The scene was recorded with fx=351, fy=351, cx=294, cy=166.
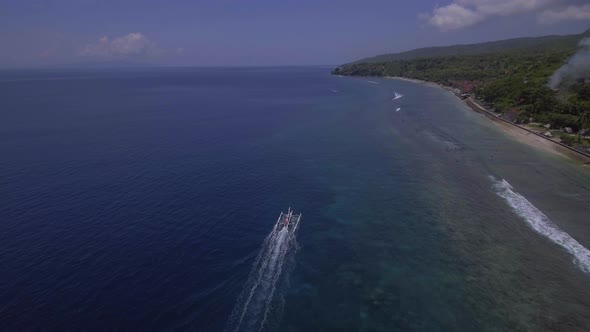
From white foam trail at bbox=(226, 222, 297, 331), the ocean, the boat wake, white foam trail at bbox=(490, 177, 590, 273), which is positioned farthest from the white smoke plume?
white foam trail at bbox=(226, 222, 297, 331)

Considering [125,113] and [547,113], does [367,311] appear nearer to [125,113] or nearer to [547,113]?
[547,113]

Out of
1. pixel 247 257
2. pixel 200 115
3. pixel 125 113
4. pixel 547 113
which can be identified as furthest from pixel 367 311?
pixel 125 113

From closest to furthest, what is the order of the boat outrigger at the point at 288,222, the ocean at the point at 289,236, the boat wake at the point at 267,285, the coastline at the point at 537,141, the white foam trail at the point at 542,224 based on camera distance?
the boat wake at the point at 267,285 < the ocean at the point at 289,236 < the white foam trail at the point at 542,224 < the boat outrigger at the point at 288,222 < the coastline at the point at 537,141

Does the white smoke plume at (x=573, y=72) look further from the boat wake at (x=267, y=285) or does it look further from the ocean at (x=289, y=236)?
the boat wake at (x=267, y=285)

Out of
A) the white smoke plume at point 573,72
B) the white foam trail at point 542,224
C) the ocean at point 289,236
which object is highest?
the white smoke plume at point 573,72

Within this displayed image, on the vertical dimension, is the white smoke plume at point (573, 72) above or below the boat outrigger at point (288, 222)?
above

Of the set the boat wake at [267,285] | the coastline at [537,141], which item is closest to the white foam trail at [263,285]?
the boat wake at [267,285]
